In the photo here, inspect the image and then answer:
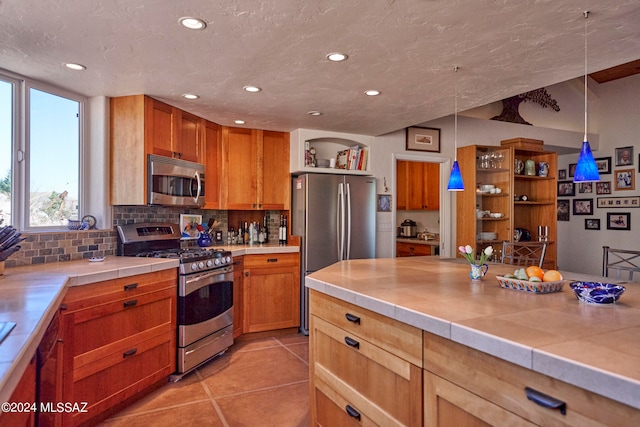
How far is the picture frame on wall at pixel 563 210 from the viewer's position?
6.41 metres

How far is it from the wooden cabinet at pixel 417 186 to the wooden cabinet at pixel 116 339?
3.95 meters

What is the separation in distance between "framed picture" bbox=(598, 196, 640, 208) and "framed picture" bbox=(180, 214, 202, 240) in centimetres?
571

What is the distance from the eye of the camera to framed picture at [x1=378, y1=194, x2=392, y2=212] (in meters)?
4.66

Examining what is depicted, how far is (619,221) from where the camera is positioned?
18.6ft

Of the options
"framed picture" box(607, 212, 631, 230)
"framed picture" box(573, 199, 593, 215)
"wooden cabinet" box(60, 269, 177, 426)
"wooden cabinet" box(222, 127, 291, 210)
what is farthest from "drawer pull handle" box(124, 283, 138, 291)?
"framed picture" box(573, 199, 593, 215)

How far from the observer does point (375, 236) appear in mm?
4473

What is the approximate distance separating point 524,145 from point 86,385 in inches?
197

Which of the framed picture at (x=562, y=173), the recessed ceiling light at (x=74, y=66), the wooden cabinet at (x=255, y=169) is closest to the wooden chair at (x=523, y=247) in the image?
the wooden cabinet at (x=255, y=169)

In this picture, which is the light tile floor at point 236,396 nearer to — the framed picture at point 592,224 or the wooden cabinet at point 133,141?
the wooden cabinet at point 133,141

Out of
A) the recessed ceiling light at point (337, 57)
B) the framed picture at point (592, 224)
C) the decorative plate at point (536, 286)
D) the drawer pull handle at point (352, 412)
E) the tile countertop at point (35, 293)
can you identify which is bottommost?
the drawer pull handle at point (352, 412)

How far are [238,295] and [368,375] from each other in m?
2.36

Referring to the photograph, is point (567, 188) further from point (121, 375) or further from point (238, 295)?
point (121, 375)

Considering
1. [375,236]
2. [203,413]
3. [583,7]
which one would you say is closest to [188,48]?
[583,7]

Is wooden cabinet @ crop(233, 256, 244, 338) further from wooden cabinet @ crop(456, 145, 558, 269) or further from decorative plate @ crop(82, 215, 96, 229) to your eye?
wooden cabinet @ crop(456, 145, 558, 269)
